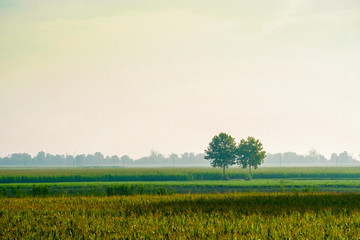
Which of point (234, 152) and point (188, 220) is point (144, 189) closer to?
point (188, 220)

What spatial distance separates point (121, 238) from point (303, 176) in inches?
3184

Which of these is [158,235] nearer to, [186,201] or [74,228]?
[74,228]

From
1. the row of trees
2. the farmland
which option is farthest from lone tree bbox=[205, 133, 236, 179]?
the farmland

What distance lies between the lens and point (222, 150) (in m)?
85.8

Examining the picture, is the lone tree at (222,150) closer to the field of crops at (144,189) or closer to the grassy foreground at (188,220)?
the field of crops at (144,189)

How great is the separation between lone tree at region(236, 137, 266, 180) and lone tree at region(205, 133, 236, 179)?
70.5 inches

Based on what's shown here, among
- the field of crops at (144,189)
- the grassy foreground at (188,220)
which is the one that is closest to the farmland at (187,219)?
the grassy foreground at (188,220)

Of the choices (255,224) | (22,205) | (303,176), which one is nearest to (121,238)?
(255,224)

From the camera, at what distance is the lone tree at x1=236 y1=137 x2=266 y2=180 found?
82.6 metres

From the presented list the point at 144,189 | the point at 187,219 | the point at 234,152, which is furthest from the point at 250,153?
the point at 187,219

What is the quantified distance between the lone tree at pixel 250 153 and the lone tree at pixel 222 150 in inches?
70.5

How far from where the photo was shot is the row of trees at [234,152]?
272ft

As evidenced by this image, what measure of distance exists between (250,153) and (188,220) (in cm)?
6884

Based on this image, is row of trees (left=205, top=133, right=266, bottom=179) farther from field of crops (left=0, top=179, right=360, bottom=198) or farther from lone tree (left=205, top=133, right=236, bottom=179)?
field of crops (left=0, top=179, right=360, bottom=198)
